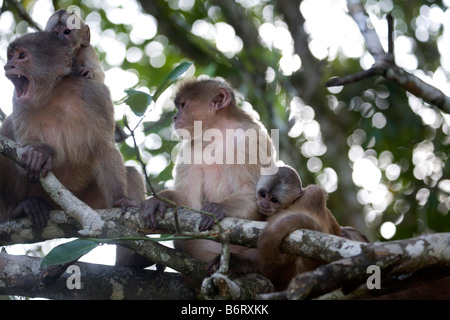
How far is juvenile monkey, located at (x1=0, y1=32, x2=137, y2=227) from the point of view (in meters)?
6.41

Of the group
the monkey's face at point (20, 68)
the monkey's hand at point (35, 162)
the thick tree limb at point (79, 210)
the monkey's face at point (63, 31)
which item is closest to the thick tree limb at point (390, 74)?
the thick tree limb at point (79, 210)

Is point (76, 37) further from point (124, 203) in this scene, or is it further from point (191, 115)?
point (124, 203)

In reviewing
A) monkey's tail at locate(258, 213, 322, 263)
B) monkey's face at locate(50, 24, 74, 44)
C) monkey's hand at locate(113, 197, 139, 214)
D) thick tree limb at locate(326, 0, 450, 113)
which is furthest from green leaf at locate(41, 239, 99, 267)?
monkey's face at locate(50, 24, 74, 44)

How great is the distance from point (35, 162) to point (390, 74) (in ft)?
11.0

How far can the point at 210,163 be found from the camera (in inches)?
257

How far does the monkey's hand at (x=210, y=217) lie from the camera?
5.28m

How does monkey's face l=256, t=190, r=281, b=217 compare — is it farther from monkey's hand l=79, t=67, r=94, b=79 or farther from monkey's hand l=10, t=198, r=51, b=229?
monkey's hand l=79, t=67, r=94, b=79

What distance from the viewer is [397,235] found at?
977 centimetres

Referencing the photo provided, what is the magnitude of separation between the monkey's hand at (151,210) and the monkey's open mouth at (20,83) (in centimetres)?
196

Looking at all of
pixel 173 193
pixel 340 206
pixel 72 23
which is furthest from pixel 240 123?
pixel 340 206

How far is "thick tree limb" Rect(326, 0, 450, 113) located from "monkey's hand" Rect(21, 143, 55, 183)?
2925 mm

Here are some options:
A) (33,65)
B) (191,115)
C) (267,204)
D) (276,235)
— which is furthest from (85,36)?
(276,235)

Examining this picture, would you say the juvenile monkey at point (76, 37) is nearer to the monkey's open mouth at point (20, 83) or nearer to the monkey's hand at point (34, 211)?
the monkey's open mouth at point (20, 83)
